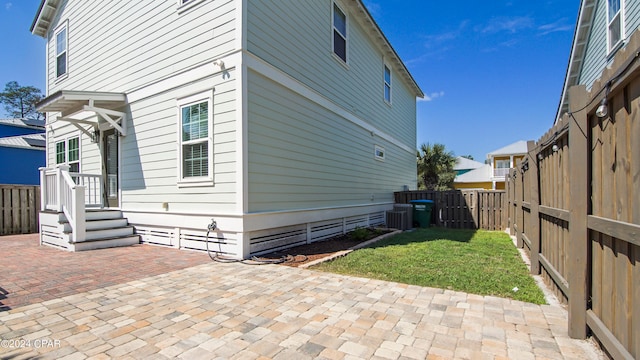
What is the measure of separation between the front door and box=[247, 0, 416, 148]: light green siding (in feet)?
16.5

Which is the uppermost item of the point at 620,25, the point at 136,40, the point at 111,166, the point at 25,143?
the point at 620,25

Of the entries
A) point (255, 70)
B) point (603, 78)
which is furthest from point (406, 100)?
point (603, 78)

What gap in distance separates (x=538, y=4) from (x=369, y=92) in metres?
6.52

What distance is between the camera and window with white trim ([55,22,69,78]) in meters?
9.67

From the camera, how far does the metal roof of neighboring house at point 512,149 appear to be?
105ft

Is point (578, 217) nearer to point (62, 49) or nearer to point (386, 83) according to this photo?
point (386, 83)

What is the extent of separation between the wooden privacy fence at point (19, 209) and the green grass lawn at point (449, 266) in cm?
1014

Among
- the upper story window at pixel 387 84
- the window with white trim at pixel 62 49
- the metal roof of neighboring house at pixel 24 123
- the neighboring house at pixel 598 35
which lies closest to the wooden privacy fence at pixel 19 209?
the window with white trim at pixel 62 49

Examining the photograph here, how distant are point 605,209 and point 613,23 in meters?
9.40

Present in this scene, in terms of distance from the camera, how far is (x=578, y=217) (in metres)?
2.49

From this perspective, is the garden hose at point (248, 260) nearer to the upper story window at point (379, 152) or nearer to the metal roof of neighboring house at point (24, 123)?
the upper story window at point (379, 152)

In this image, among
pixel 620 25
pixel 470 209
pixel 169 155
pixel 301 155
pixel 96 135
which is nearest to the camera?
pixel 169 155

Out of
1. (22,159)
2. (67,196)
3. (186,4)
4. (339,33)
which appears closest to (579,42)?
(339,33)

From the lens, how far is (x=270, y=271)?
4.82 meters
